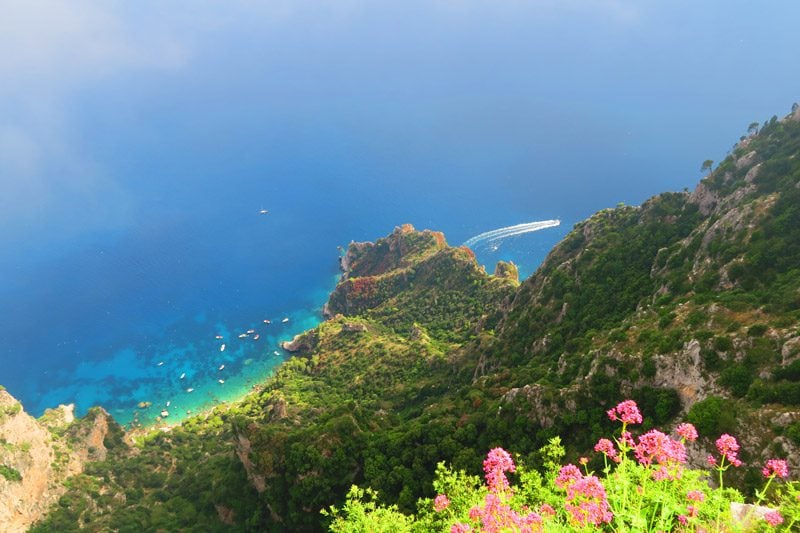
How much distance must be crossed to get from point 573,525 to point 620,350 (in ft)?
103

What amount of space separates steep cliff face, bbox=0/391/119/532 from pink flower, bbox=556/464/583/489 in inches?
3103

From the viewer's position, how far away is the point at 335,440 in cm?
5500

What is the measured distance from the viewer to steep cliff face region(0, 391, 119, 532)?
67.6m

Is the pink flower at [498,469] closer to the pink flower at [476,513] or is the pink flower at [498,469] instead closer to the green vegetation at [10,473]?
the pink flower at [476,513]

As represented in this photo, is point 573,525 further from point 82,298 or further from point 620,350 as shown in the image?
point 82,298

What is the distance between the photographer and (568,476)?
20.5 metres

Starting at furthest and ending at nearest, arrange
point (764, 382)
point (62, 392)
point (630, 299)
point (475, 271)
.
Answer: point (62, 392) < point (475, 271) < point (630, 299) < point (764, 382)

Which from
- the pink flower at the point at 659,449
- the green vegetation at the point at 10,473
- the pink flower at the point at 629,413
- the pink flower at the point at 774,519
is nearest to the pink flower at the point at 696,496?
the pink flower at the point at 659,449

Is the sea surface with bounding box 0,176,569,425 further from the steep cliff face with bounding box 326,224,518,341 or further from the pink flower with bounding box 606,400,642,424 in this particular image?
the pink flower with bounding box 606,400,642,424

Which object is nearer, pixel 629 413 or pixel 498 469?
pixel 498 469

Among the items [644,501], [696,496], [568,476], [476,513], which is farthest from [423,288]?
[696,496]

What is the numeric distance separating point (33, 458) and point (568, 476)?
87141 millimetres

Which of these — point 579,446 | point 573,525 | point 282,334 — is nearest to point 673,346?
point 579,446

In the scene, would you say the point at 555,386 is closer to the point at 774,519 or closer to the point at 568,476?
the point at 568,476
